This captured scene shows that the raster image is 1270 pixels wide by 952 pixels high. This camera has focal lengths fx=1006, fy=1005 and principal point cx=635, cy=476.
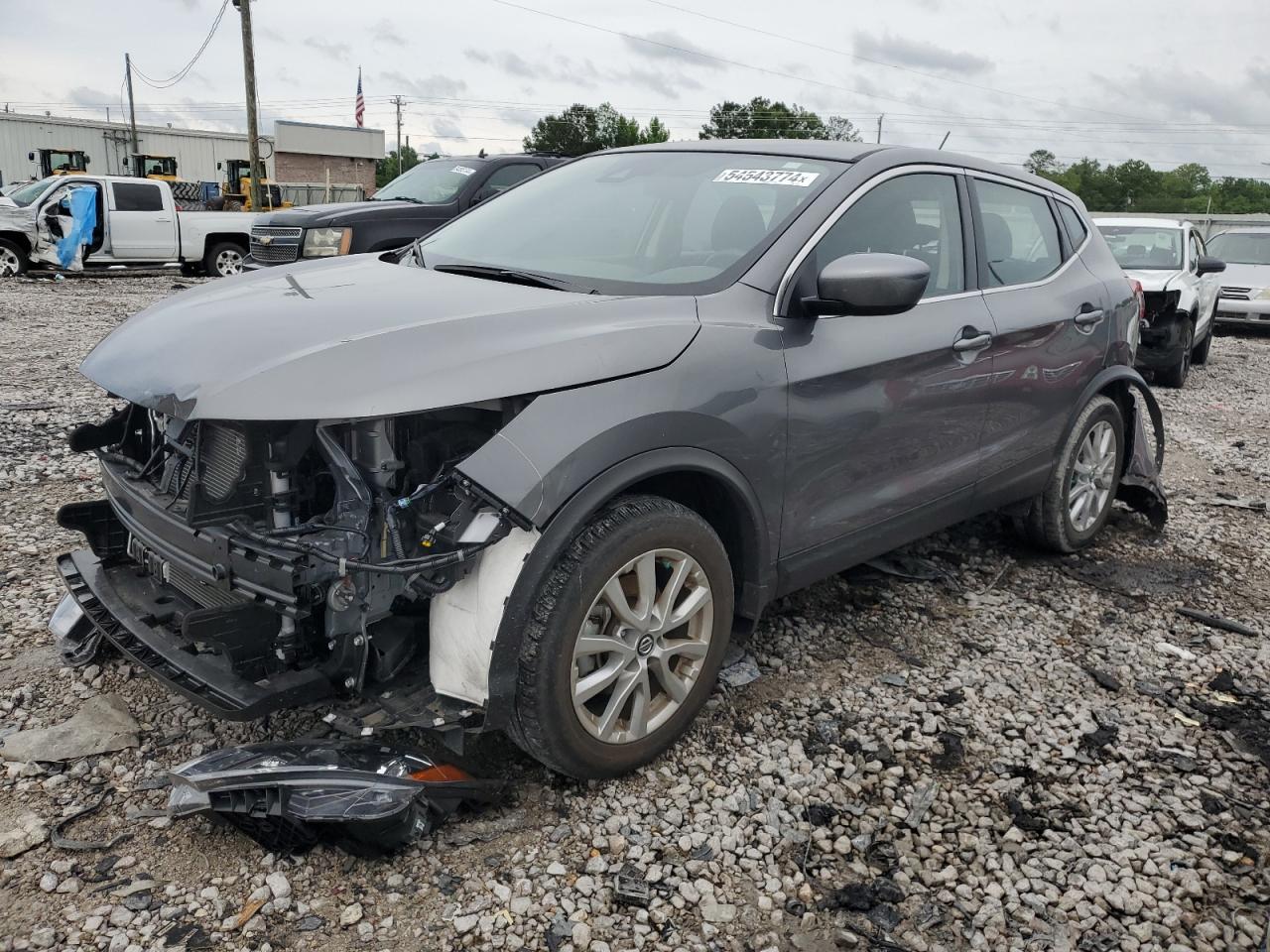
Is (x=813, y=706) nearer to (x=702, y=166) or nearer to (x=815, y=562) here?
(x=815, y=562)

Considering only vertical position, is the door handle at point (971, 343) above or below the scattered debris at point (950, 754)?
above

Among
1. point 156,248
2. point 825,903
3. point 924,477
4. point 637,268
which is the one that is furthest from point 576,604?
point 156,248

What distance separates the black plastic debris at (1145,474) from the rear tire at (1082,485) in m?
0.19

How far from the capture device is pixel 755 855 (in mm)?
2645

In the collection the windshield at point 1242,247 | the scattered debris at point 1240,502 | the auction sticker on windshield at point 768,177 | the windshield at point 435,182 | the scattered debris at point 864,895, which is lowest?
the scattered debris at point 864,895

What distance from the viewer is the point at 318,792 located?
2393 mm

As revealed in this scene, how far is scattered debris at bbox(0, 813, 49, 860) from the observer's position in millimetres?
2521

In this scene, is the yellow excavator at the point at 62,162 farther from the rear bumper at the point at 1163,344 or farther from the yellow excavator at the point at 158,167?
the rear bumper at the point at 1163,344

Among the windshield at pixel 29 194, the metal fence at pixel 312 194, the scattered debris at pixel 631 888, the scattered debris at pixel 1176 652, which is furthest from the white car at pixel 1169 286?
the metal fence at pixel 312 194

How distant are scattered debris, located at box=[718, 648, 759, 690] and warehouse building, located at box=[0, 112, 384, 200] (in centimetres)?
4827

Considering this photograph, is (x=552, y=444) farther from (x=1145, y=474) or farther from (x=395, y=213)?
(x=395, y=213)

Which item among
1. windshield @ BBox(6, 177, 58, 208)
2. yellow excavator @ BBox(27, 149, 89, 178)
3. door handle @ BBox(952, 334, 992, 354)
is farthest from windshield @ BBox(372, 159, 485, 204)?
yellow excavator @ BBox(27, 149, 89, 178)

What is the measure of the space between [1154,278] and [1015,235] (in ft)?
24.7

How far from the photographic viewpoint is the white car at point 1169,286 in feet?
34.1
